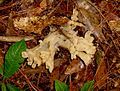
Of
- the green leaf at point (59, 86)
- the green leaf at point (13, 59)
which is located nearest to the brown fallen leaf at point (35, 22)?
the green leaf at point (13, 59)

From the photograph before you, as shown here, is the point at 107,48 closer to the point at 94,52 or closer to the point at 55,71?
the point at 94,52

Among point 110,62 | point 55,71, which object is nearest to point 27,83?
point 55,71

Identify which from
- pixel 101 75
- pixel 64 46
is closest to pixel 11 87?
pixel 64 46

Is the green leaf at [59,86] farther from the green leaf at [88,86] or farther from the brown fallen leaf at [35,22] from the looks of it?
the brown fallen leaf at [35,22]

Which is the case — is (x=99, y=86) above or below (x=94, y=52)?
below

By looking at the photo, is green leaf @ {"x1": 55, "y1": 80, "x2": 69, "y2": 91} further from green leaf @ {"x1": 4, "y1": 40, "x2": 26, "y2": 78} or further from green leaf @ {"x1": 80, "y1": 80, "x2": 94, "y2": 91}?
green leaf @ {"x1": 4, "y1": 40, "x2": 26, "y2": 78}
